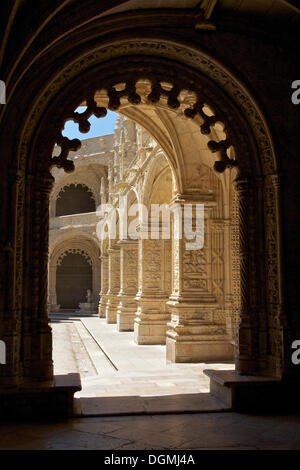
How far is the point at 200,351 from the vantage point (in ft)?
27.5

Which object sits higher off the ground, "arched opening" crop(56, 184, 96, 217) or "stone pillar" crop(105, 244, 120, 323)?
"arched opening" crop(56, 184, 96, 217)

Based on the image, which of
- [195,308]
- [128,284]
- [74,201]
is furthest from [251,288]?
[74,201]

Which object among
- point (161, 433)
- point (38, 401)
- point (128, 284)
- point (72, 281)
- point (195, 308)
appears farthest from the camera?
point (72, 281)

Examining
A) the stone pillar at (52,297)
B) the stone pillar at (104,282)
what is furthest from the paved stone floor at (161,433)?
the stone pillar at (52,297)

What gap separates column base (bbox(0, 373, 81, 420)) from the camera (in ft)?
13.1

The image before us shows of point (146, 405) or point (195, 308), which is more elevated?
point (195, 308)

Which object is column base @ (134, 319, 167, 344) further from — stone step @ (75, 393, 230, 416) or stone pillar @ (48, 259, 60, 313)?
stone pillar @ (48, 259, 60, 313)

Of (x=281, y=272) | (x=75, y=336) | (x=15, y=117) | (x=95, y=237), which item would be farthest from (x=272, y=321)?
(x=95, y=237)

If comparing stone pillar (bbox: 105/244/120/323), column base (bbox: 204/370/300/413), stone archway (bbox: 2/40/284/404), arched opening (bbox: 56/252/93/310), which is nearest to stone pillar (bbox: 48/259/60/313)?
arched opening (bbox: 56/252/93/310)

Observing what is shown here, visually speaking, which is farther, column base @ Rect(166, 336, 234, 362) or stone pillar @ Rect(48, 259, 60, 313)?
stone pillar @ Rect(48, 259, 60, 313)

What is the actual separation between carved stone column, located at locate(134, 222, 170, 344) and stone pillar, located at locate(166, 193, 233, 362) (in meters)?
3.00

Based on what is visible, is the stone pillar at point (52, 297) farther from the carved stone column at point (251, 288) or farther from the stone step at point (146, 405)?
the carved stone column at point (251, 288)

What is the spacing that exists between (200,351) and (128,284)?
23.5 ft

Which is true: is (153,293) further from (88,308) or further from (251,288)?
(88,308)
